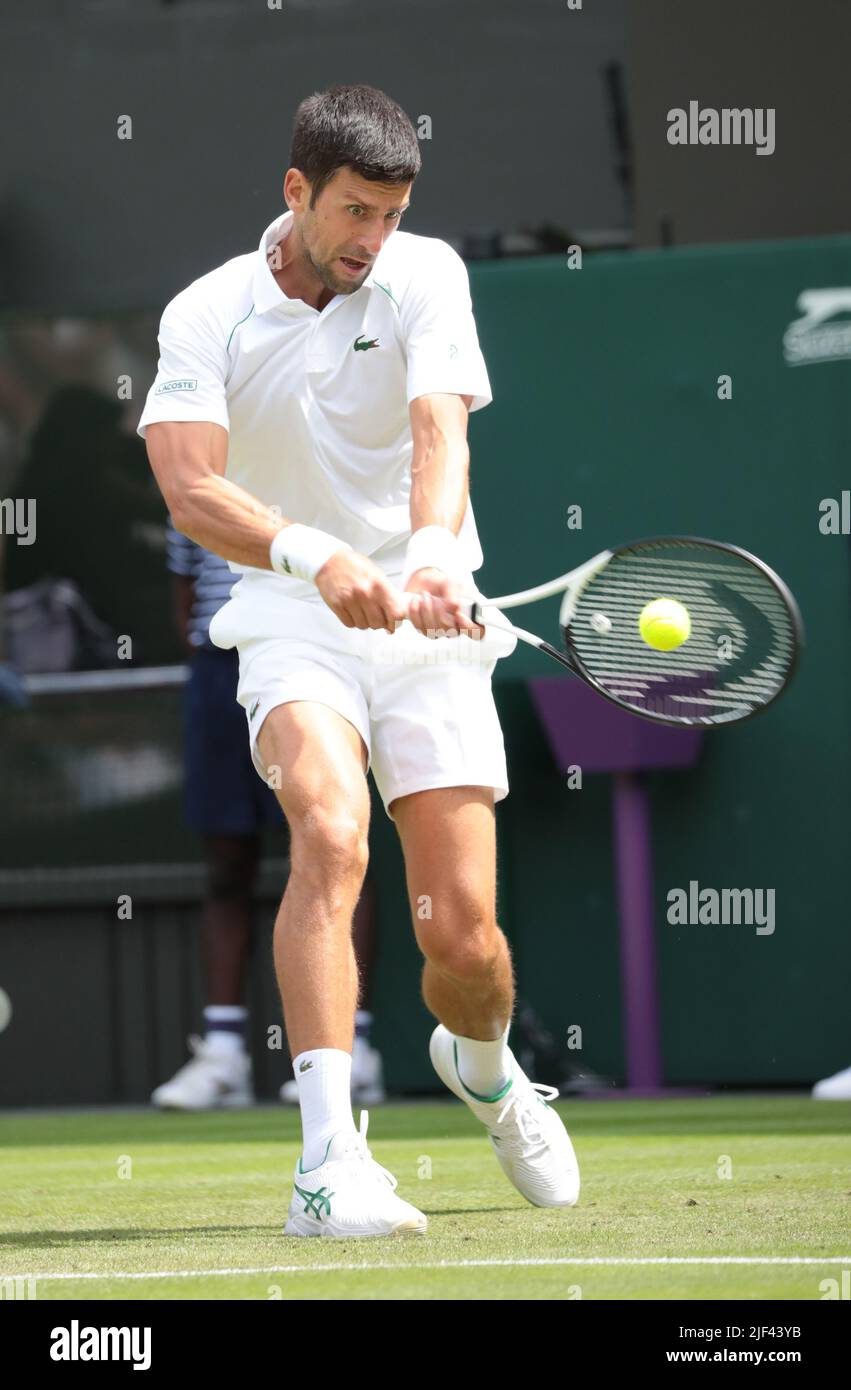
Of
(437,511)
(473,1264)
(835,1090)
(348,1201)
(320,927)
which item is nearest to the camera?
(473,1264)

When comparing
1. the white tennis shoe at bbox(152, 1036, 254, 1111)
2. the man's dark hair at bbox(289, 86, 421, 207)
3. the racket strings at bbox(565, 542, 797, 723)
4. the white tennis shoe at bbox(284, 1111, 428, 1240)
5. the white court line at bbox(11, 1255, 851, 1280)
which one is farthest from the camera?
the white tennis shoe at bbox(152, 1036, 254, 1111)

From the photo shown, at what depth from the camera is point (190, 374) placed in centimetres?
404

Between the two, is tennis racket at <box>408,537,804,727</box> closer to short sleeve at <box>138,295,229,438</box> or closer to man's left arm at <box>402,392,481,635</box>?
man's left arm at <box>402,392,481,635</box>

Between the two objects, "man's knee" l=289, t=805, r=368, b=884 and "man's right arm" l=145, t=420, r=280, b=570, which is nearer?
"man's knee" l=289, t=805, r=368, b=884

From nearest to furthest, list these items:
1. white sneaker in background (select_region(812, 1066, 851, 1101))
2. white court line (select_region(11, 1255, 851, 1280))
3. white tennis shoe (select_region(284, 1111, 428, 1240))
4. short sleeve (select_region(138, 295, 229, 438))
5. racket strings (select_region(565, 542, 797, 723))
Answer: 1. white court line (select_region(11, 1255, 851, 1280))
2. white tennis shoe (select_region(284, 1111, 428, 1240))
3. short sleeve (select_region(138, 295, 229, 438))
4. racket strings (select_region(565, 542, 797, 723))
5. white sneaker in background (select_region(812, 1066, 851, 1101))

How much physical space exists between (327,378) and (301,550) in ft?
1.42

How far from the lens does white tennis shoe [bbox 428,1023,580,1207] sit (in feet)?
13.8

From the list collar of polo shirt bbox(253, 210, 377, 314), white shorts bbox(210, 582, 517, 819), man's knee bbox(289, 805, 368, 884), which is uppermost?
collar of polo shirt bbox(253, 210, 377, 314)

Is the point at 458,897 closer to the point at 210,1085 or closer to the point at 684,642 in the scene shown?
the point at 684,642

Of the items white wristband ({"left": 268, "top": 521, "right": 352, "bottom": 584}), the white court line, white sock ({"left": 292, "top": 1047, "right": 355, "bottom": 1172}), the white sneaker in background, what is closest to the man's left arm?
white wristband ({"left": 268, "top": 521, "right": 352, "bottom": 584})

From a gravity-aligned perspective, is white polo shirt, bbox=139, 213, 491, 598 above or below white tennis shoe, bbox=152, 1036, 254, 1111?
above

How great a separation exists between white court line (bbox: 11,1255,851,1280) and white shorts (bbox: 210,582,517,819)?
966 mm

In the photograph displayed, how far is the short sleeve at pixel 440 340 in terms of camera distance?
159 inches

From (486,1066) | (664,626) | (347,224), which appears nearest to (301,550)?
(347,224)
